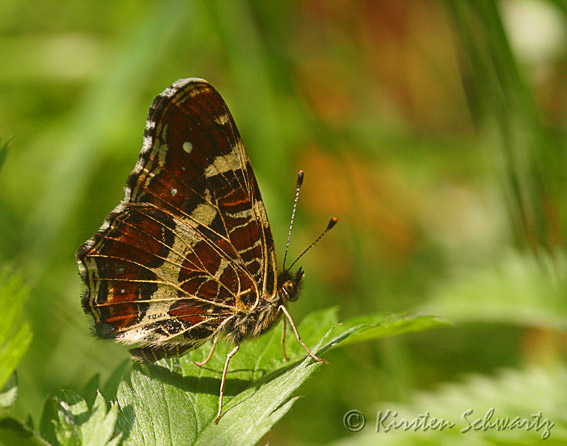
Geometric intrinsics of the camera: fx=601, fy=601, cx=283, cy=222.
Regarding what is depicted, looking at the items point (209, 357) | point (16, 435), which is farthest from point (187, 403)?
point (16, 435)

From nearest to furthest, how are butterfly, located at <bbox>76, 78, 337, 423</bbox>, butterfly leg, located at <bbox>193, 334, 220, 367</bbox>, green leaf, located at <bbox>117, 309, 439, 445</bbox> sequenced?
green leaf, located at <bbox>117, 309, 439, 445</bbox> < butterfly leg, located at <bbox>193, 334, 220, 367</bbox> < butterfly, located at <bbox>76, 78, 337, 423</bbox>

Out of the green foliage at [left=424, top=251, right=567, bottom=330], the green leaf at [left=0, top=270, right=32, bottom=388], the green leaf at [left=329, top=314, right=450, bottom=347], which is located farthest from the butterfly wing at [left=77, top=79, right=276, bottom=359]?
the green foliage at [left=424, top=251, right=567, bottom=330]

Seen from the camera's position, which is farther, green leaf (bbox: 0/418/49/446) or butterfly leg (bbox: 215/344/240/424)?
butterfly leg (bbox: 215/344/240/424)

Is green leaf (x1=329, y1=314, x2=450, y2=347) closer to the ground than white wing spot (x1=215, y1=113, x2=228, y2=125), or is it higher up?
closer to the ground

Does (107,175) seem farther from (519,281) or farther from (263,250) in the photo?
(519,281)

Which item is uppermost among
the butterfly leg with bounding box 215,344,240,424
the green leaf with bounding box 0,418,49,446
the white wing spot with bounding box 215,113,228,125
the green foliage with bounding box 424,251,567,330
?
the white wing spot with bounding box 215,113,228,125

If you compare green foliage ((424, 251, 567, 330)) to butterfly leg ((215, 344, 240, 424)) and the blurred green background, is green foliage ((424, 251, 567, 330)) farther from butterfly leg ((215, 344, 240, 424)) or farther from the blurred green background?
butterfly leg ((215, 344, 240, 424))

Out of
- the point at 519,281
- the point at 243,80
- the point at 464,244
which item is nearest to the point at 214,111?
the point at 243,80
